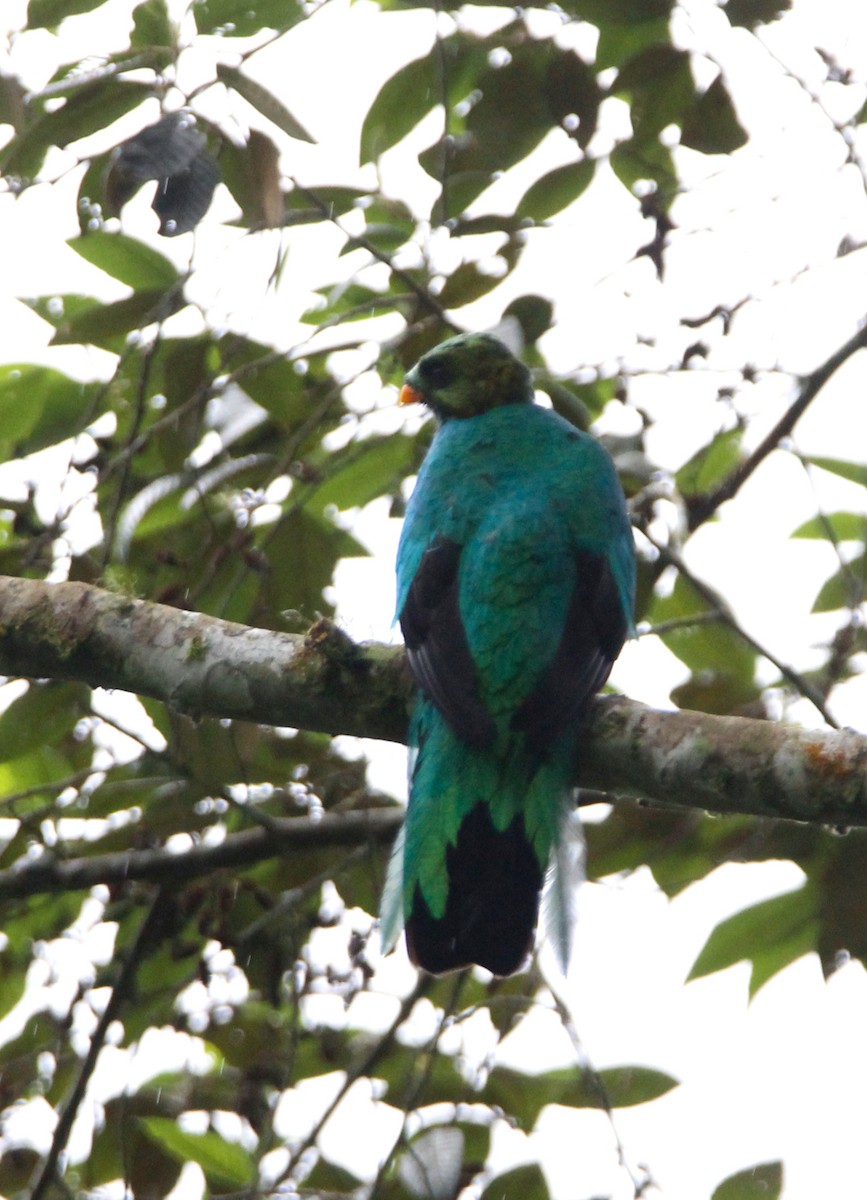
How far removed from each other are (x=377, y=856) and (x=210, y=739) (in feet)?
1.86

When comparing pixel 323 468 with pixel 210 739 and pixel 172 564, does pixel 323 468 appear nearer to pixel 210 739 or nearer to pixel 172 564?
pixel 172 564

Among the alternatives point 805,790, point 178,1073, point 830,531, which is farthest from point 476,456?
point 178,1073

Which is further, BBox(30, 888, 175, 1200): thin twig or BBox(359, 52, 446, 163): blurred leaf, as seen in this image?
BBox(359, 52, 446, 163): blurred leaf

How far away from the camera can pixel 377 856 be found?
3.73 meters

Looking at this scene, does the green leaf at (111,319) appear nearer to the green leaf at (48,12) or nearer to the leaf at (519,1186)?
the green leaf at (48,12)

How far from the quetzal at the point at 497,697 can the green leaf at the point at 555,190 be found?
673 mm

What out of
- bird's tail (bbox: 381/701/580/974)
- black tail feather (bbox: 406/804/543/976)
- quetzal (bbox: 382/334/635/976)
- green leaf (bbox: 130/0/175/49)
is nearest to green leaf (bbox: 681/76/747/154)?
quetzal (bbox: 382/334/635/976)

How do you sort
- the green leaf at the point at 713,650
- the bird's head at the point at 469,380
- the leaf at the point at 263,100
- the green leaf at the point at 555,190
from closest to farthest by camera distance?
the leaf at the point at 263,100, the green leaf at the point at 555,190, the green leaf at the point at 713,650, the bird's head at the point at 469,380

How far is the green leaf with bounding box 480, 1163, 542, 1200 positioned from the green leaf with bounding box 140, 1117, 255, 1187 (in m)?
0.53

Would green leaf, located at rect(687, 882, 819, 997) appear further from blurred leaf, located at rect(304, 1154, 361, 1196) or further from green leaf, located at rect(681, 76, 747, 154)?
green leaf, located at rect(681, 76, 747, 154)

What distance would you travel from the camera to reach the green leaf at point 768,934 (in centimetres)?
319

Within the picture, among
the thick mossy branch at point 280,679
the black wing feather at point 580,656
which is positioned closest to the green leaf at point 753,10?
the black wing feather at point 580,656

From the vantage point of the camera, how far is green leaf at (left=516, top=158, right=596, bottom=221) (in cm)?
344

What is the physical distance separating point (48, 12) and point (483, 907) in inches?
80.7
